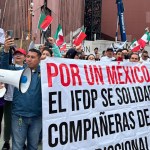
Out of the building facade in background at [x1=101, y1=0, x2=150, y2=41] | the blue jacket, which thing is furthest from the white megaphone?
the building facade in background at [x1=101, y1=0, x2=150, y2=41]

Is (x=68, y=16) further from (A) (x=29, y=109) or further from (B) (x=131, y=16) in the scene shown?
(A) (x=29, y=109)

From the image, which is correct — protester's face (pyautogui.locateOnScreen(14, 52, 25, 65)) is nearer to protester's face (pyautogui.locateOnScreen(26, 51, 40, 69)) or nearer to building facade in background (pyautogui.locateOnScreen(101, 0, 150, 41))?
protester's face (pyautogui.locateOnScreen(26, 51, 40, 69))

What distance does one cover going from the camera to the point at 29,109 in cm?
389

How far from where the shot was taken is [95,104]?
4.11 m

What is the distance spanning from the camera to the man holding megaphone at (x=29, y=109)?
12.8ft

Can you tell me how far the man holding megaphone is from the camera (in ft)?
12.8

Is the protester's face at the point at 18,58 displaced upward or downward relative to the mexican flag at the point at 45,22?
downward

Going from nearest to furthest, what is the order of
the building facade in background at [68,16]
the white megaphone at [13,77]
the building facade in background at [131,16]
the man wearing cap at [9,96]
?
1. the white megaphone at [13,77]
2. the man wearing cap at [9,96]
3. the building facade in background at [68,16]
4. the building facade in background at [131,16]

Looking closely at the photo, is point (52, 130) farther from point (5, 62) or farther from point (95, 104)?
point (5, 62)

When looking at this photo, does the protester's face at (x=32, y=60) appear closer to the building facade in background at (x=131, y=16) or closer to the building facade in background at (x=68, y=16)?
the building facade in background at (x=68, y=16)

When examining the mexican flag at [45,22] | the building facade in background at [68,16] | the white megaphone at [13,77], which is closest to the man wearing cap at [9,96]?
the white megaphone at [13,77]

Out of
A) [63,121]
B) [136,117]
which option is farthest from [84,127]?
[136,117]

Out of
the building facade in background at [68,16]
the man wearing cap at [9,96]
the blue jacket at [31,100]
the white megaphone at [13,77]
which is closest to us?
the white megaphone at [13,77]

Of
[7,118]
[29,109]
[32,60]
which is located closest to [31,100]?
[29,109]
